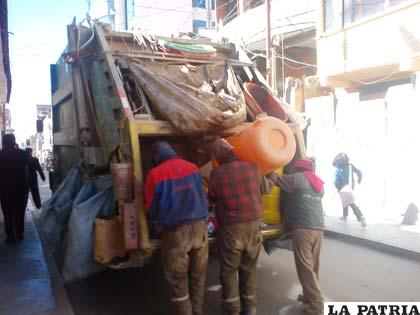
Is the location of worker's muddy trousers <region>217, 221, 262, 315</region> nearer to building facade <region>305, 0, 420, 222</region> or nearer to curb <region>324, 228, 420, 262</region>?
curb <region>324, 228, 420, 262</region>

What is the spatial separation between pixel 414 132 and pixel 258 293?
219 inches

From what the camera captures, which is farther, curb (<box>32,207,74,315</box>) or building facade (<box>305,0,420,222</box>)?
building facade (<box>305,0,420,222</box>)

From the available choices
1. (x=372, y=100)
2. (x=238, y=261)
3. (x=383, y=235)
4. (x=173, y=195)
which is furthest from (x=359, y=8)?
(x=173, y=195)

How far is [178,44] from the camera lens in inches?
220

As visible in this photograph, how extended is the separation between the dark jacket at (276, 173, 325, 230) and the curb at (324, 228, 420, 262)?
2636 mm

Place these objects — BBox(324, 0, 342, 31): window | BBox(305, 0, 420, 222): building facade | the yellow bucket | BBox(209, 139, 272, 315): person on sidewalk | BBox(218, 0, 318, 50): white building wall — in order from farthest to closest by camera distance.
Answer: BBox(218, 0, 318, 50): white building wall < BBox(324, 0, 342, 31): window < BBox(305, 0, 420, 222): building facade < the yellow bucket < BBox(209, 139, 272, 315): person on sidewalk

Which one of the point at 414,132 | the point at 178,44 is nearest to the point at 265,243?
the point at 178,44

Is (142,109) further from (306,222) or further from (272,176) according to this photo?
(306,222)

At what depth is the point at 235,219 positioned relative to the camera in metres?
3.73

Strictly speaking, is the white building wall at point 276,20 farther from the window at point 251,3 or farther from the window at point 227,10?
the window at point 227,10

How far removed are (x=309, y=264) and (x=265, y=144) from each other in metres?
1.18

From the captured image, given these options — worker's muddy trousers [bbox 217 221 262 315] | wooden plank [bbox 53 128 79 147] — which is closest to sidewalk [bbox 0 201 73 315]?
worker's muddy trousers [bbox 217 221 262 315]

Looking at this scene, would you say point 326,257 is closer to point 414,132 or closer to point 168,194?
point 168,194

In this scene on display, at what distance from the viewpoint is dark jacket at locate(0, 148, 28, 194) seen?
6371 mm
